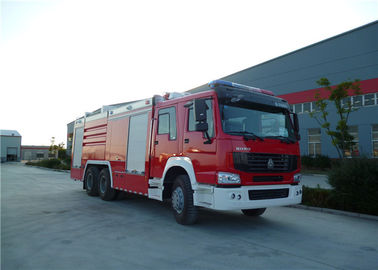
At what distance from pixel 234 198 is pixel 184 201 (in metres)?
1.22

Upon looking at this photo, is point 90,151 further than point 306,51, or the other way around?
point 306,51

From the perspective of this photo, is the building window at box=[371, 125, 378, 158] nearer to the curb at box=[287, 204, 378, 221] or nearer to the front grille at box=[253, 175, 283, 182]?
the curb at box=[287, 204, 378, 221]

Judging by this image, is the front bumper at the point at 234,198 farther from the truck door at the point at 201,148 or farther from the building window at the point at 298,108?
the building window at the point at 298,108

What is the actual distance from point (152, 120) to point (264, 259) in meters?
4.54

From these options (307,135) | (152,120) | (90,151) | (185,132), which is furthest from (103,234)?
(307,135)

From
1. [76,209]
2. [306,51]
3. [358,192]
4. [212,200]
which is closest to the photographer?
[212,200]

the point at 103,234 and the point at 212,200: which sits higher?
the point at 212,200

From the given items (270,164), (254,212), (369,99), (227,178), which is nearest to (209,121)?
(227,178)

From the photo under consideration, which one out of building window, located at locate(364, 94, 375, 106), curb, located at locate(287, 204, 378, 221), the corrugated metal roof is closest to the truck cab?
curb, located at locate(287, 204, 378, 221)

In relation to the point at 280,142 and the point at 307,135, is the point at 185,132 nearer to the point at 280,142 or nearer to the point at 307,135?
the point at 280,142

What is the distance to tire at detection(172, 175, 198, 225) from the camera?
20.6ft

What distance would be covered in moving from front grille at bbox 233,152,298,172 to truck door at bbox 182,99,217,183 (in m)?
0.48

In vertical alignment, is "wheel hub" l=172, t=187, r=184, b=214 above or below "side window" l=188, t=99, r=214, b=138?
below

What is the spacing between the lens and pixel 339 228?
6.52 m
